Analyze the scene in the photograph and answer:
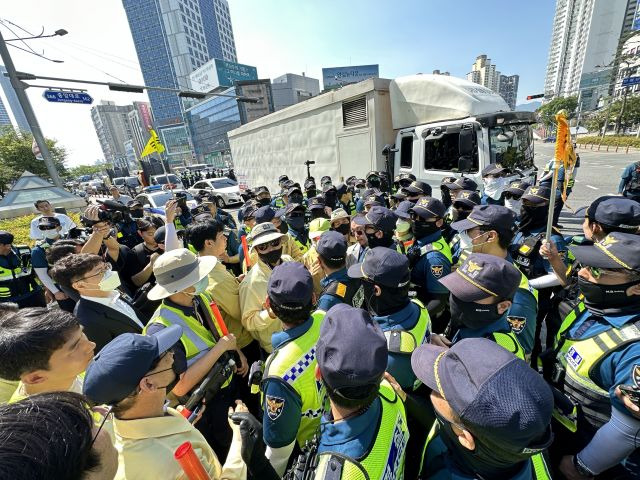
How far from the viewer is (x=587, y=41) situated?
313 ft

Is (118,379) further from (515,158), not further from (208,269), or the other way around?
(515,158)

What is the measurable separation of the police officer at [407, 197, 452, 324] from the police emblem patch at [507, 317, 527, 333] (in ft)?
2.11

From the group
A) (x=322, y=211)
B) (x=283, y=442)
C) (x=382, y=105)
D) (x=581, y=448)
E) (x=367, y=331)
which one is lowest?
(x=581, y=448)

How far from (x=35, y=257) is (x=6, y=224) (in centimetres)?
983

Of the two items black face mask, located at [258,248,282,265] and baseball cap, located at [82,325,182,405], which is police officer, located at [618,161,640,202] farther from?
baseball cap, located at [82,325,182,405]

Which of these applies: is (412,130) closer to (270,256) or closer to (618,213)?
(618,213)

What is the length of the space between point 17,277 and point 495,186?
8.29 m

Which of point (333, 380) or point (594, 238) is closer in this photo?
point (333, 380)

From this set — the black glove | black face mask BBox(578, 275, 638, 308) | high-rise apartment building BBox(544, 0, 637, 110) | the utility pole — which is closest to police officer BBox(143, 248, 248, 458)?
the black glove

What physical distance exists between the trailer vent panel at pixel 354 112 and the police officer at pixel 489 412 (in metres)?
8.60

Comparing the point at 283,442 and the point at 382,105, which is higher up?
the point at 382,105

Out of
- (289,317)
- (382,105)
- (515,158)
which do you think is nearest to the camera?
(289,317)

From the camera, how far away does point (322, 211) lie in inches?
211

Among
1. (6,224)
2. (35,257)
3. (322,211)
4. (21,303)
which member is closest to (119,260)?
(35,257)
